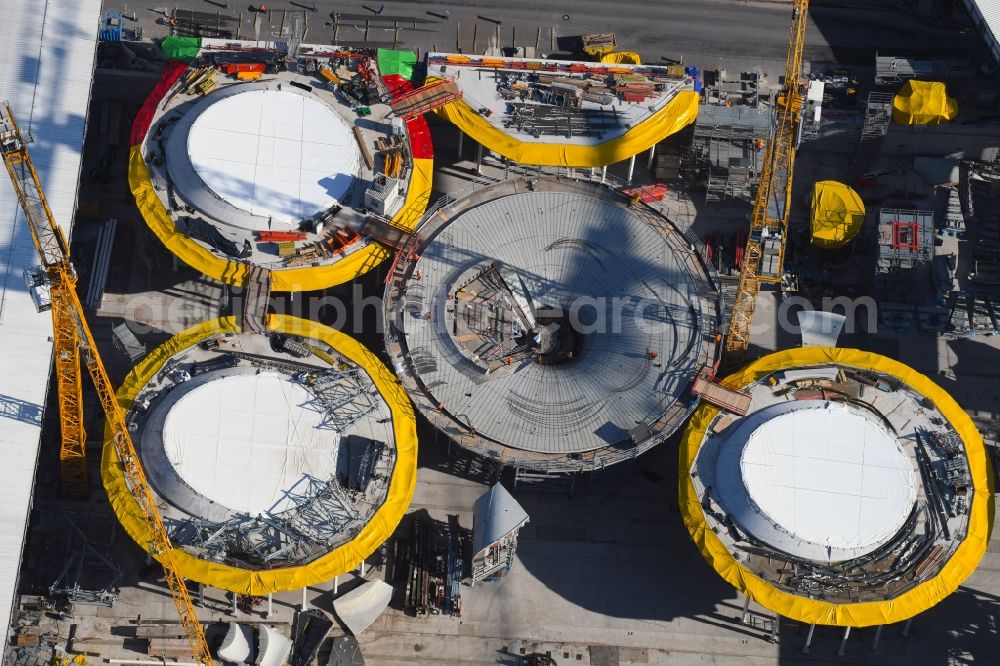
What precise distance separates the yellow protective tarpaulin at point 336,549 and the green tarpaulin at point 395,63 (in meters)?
31.5

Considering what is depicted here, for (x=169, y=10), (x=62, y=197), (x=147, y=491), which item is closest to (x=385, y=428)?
(x=147, y=491)

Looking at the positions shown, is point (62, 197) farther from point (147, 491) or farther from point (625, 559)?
point (625, 559)

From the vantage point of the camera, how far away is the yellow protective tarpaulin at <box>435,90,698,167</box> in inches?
6186

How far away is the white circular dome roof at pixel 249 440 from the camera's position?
139 metres

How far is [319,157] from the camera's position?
151 metres

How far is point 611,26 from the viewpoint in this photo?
17038 cm

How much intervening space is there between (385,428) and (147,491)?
23.6 m

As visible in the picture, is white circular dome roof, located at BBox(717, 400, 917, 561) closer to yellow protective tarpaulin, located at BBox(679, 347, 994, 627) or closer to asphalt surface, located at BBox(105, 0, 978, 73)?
yellow protective tarpaulin, located at BBox(679, 347, 994, 627)

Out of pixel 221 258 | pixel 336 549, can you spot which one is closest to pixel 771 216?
pixel 336 549

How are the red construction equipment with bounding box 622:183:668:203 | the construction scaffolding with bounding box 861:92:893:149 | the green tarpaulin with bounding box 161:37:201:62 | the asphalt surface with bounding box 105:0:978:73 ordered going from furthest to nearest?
1. the asphalt surface with bounding box 105:0:978:73
2. the construction scaffolding with bounding box 861:92:893:149
3. the green tarpaulin with bounding box 161:37:201:62
4. the red construction equipment with bounding box 622:183:668:203

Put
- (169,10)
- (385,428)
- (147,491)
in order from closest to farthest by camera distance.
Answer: (147,491), (385,428), (169,10)

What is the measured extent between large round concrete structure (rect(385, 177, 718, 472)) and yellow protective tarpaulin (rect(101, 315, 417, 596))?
293 cm

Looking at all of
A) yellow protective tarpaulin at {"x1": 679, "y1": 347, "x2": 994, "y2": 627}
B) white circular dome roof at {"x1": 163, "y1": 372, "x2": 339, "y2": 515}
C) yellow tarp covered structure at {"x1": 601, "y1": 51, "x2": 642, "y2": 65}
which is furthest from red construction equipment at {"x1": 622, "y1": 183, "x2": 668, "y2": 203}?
white circular dome roof at {"x1": 163, "y1": 372, "x2": 339, "y2": 515}

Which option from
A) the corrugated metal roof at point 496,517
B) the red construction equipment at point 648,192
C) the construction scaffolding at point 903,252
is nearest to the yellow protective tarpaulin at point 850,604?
the construction scaffolding at point 903,252
